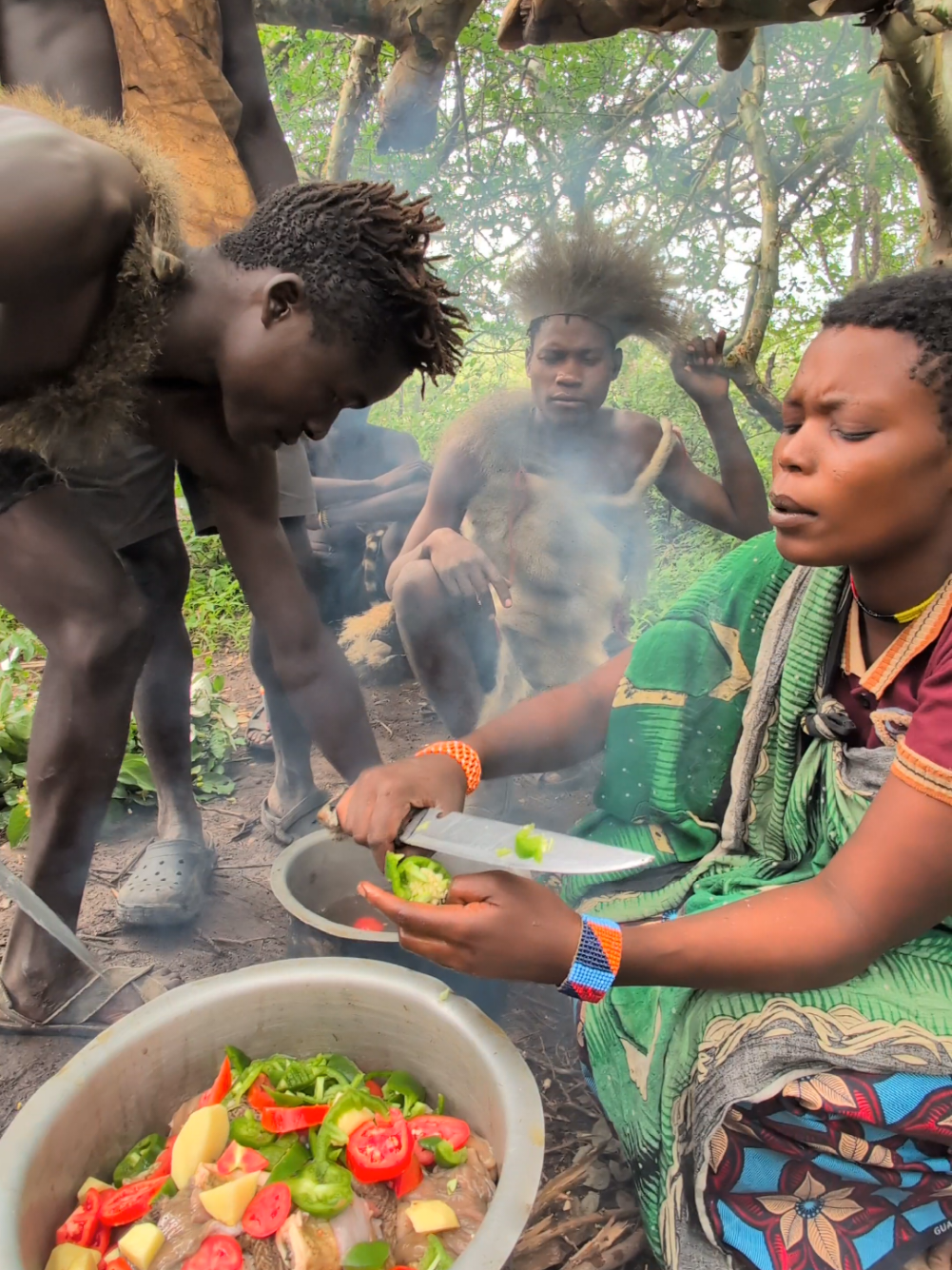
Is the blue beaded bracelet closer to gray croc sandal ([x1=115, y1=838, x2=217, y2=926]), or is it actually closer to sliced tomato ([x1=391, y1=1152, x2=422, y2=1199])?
sliced tomato ([x1=391, y1=1152, x2=422, y2=1199])

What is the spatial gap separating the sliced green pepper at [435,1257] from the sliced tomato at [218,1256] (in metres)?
0.27

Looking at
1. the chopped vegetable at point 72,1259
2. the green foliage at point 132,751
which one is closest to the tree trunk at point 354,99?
the green foliage at point 132,751

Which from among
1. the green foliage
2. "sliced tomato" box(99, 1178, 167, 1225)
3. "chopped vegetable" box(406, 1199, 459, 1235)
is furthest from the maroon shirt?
the green foliage

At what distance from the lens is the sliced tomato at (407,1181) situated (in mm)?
1376

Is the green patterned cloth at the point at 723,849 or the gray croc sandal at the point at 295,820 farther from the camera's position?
the gray croc sandal at the point at 295,820

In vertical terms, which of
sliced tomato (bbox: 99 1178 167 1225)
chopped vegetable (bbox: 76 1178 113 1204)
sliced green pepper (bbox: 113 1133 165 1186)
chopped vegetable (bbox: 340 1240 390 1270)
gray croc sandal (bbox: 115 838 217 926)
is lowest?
gray croc sandal (bbox: 115 838 217 926)

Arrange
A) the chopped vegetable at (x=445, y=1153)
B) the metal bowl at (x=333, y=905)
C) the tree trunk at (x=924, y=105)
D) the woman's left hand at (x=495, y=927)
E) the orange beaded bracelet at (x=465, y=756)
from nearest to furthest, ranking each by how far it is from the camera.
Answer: the woman's left hand at (x=495, y=927), the chopped vegetable at (x=445, y=1153), the orange beaded bracelet at (x=465, y=756), the metal bowl at (x=333, y=905), the tree trunk at (x=924, y=105)

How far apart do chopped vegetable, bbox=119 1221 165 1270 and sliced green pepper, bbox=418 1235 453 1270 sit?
15.5 inches

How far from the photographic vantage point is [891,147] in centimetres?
485

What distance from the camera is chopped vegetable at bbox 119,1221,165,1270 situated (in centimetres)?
126

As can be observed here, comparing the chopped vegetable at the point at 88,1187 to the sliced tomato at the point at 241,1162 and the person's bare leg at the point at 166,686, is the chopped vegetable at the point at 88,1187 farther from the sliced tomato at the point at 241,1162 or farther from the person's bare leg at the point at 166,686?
the person's bare leg at the point at 166,686

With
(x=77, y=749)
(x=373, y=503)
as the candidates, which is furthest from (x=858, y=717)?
(x=373, y=503)

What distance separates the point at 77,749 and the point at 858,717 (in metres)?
1.61

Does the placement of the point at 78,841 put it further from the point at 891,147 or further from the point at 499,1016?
the point at 891,147
